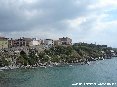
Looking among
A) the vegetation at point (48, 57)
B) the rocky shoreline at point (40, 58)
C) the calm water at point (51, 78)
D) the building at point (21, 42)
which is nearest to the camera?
the calm water at point (51, 78)

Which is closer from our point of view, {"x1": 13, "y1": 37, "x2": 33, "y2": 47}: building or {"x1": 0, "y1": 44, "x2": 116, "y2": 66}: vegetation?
{"x1": 0, "y1": 44, "x2": 116, "y2": 66}: vegetation

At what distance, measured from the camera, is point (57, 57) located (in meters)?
129

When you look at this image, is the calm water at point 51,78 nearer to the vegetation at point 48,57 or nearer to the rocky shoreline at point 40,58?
the rocky shoreline at point 40,58

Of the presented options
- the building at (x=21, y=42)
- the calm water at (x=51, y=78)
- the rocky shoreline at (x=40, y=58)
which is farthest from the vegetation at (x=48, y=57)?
→ the calm water at (x=51, y=78)

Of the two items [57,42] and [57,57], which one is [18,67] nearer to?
[57,57]

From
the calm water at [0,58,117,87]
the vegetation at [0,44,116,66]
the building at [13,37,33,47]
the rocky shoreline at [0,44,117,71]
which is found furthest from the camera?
the building at [13,37,33,47]

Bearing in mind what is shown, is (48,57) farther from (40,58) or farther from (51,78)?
(51,78)

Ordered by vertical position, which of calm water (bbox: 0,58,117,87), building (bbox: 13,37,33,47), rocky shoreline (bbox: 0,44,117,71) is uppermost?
building (bbox: 13,37,33,47)

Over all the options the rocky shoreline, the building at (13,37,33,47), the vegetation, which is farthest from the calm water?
the building at (13,37,33,47)

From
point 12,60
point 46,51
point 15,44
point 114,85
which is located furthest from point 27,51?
point 114,85

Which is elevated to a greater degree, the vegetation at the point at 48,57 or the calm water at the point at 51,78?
the vegetation at the point at 48,57

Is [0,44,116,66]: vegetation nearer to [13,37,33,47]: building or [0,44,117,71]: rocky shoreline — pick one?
[0,44,117,71]: rocky shoreline

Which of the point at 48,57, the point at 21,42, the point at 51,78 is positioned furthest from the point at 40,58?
the point at 51,78

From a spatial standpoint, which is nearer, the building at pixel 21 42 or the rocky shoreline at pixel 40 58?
the rocky shoreline at pixel 40 58
